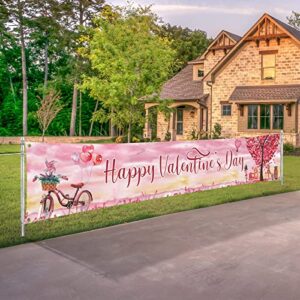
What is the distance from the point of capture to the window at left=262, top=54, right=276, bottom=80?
25562 mm

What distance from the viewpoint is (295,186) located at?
11.2 m

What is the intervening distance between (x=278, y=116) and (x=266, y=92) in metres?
1.65

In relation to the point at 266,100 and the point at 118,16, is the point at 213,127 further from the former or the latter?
the point at 118,16

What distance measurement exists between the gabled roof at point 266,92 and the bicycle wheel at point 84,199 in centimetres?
1927

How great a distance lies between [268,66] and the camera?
25734 millimetres

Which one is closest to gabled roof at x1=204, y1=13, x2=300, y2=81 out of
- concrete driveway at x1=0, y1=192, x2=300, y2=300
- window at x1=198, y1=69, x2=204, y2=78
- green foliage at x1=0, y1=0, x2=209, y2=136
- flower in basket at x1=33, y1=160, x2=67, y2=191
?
green foliage at x1=0, y1=0, x2=209, y2=136

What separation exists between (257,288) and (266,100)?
2141 centimetres

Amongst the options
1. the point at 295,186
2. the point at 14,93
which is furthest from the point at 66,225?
the point at 14,93

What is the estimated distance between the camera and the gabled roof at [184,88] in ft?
95.2

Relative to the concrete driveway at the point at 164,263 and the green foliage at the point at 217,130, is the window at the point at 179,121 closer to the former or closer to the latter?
the green foliage at the point at 217,130

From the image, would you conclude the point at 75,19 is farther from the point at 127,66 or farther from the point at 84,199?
the point at 84,199

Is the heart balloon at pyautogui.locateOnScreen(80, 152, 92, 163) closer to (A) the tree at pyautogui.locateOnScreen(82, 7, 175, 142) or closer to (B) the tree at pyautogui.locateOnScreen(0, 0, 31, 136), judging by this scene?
(A) the tree at pyautogui.locateOnScreen(82, 7, 175, 142)

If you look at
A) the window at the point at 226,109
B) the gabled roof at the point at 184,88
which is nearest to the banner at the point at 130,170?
the window at the point at 226,109

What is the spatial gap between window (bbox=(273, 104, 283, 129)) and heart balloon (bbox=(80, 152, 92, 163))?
19.7 metres
